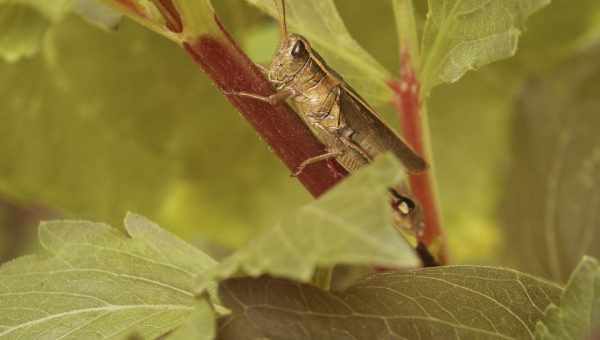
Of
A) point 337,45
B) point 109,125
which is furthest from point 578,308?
point 109,125

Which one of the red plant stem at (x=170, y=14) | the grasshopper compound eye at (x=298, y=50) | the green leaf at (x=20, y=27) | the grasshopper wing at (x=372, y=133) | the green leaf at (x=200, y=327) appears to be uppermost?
the green leaf at (x=20, y=27)

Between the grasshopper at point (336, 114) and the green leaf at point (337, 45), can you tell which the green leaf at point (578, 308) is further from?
the green leaf at point (337, 45)

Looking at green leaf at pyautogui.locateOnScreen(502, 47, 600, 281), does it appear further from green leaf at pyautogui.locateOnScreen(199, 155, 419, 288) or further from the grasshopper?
green leaf at pyautogui.locateOnScreen(199, 155, 419, 288)

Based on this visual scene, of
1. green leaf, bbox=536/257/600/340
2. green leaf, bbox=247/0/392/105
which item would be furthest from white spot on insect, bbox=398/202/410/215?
green leaf, bbox=536/257/600/340

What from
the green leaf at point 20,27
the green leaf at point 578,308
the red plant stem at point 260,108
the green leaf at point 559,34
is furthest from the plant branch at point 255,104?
the green leaf at point 559,34

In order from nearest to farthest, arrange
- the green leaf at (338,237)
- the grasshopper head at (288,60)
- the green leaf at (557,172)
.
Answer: the green leaf at (338,237)
the grasshopper head at (288,60)
the green leaf at (557,172)

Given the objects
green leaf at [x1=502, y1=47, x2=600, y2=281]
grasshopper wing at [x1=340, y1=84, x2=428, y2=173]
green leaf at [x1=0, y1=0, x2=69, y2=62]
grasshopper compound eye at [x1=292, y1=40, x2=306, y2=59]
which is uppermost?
green leaf at [x1=0, y1=0, x2=69, y2=62]

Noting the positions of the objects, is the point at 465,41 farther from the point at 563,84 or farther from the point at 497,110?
the point at 497,110
